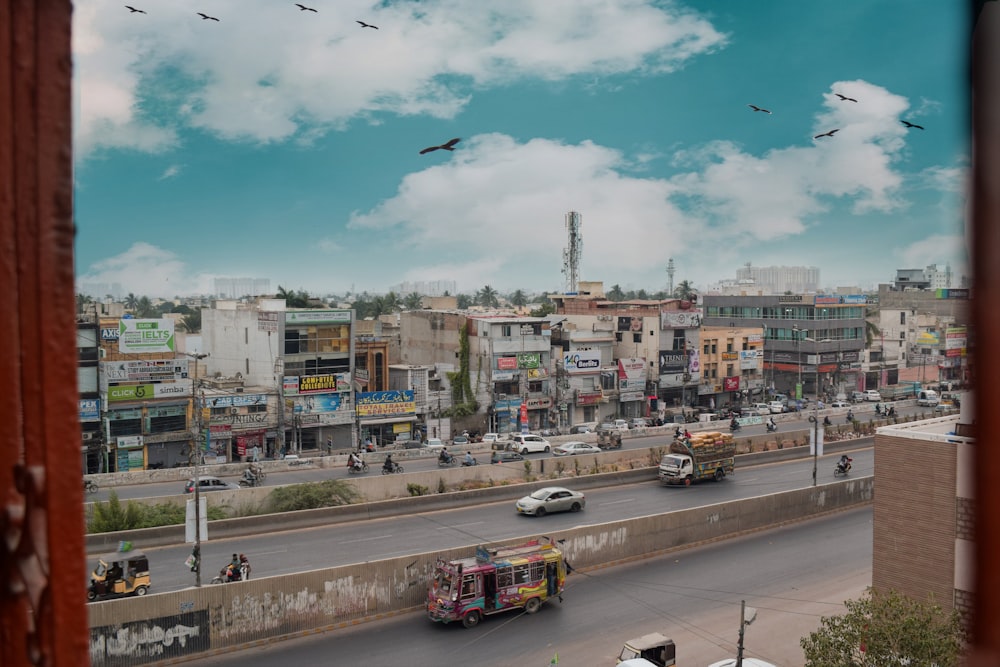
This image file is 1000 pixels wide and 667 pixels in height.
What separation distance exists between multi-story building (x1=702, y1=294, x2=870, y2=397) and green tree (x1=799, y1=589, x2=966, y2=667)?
57598mm

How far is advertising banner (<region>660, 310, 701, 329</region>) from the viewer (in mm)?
58031

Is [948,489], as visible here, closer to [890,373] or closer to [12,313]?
[12,313]

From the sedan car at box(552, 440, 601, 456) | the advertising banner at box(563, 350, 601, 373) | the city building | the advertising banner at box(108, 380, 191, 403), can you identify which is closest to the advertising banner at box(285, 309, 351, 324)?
the advertising banner at box(108, 380, 191, 403)

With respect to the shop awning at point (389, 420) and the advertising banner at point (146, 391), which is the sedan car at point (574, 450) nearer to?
→ the shop awning at point (389, 420)

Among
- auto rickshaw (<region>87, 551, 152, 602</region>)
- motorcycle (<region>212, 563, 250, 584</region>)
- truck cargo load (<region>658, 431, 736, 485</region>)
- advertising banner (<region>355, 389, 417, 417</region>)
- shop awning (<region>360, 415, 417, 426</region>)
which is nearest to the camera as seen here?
auto rickshaw (<region>87, 551, 152, 602</region>)

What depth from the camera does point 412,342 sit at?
207 feet

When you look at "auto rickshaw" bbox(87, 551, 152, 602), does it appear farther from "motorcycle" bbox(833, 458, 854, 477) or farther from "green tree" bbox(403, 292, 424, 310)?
"green tree" bbox(403, 292, 424, 310)

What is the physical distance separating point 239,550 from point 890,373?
7005 centimetres

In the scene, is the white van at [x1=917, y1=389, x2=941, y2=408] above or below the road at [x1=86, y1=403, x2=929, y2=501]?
above

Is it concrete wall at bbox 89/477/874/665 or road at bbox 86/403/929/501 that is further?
road at bbox 86/403/929/501

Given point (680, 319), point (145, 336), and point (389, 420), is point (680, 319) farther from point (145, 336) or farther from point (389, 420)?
point (145, 336)

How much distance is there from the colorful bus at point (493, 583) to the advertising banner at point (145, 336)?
2566 cm

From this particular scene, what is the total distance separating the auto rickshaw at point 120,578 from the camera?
1766 cm

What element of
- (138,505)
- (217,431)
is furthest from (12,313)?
(217,431)
